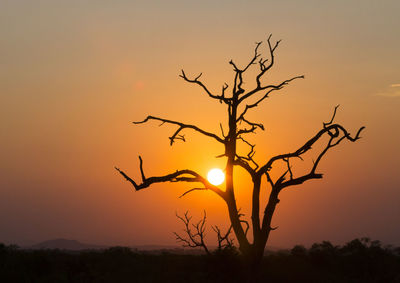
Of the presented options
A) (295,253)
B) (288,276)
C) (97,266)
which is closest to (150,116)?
(288,276)

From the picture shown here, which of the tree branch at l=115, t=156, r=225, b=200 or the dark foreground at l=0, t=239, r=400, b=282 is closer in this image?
the tree branch at l=115, t=156, r=225, b=200

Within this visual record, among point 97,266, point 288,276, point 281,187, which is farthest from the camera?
point 97,266

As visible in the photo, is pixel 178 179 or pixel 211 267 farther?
pixel 211 267

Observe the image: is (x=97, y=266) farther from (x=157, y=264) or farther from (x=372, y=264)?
(x=372, y=264)

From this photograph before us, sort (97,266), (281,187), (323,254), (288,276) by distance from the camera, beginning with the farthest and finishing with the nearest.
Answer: (323,254) < (97,266) < (288,276) < (281,187)

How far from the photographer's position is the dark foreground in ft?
112

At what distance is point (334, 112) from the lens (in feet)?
46.6

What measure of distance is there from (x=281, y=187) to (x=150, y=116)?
318cm

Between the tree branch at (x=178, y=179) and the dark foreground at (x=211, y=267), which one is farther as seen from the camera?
the dark foreground at (x=211, y=267)

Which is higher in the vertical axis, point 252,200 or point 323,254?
point 323,254

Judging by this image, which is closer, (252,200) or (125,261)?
(252,200)

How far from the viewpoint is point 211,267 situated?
3359 cm

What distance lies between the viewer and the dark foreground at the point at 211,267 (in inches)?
1340

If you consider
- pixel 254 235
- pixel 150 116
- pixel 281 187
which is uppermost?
pixel 150 116
